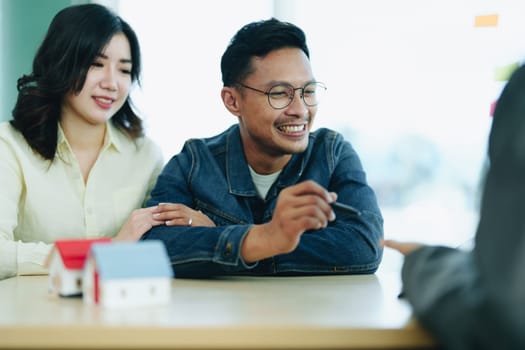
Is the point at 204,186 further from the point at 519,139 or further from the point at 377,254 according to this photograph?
the point at 519,139

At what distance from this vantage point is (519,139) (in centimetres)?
85

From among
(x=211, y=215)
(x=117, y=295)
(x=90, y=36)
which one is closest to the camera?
(x=117, y=295)

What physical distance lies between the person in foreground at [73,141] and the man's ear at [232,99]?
1.03ft

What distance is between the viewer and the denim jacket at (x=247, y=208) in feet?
5.18

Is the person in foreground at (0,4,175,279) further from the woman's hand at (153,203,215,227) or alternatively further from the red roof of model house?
the red roof of model house

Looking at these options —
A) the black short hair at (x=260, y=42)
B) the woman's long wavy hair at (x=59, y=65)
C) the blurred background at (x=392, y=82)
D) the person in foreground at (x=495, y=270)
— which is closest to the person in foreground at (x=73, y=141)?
the woman's long wavy hair at (x=59, y=65)

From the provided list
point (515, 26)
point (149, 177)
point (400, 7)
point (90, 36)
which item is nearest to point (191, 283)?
point (149, 177)

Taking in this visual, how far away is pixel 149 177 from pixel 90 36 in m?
0.47

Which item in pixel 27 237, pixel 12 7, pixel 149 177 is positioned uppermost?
pixel 12 7

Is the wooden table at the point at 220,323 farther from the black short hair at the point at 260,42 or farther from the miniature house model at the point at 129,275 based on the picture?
the black short hair at the point at 260,42

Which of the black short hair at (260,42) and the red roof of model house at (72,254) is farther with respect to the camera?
Answer: the black short hair at (260,42)

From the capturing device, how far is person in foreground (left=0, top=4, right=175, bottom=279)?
6.59 feet

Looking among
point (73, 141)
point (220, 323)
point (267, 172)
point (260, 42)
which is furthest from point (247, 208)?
point (220, 323)

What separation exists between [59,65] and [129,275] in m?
1.09
